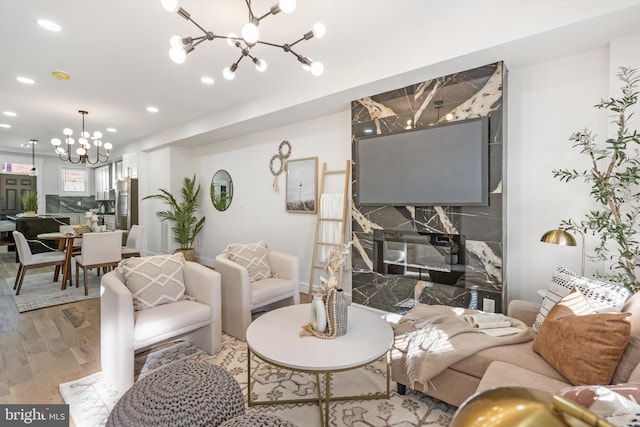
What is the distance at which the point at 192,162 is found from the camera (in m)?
6.70

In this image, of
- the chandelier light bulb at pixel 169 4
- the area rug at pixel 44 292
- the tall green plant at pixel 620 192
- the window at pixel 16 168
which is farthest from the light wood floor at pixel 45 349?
the window at pixel 16 168

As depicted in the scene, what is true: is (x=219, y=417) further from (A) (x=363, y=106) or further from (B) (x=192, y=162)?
(B) (x=192, y=162)

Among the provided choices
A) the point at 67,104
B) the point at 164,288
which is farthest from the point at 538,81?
the point at 67,104

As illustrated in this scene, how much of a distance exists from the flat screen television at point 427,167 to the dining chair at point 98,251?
11.9 ft

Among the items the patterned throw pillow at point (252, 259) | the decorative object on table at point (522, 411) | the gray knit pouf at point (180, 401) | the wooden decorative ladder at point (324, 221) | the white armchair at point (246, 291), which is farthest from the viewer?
the wooden decorative ladder at point (324, 221)

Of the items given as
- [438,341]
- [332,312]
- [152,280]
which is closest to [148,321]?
[152,280]

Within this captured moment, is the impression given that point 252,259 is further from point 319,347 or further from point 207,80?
point 207,80

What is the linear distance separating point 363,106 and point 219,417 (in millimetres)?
3208

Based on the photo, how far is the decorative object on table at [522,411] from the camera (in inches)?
11.7

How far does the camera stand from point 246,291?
285 centimetres

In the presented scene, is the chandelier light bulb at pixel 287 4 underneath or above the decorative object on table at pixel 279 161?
above

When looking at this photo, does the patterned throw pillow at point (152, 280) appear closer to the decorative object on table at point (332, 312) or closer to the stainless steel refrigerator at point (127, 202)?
the decorative object on table at point (332, 312)

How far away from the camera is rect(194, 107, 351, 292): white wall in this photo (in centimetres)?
421

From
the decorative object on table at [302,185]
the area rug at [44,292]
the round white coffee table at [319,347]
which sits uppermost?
the decorative object on table at [302,185]
